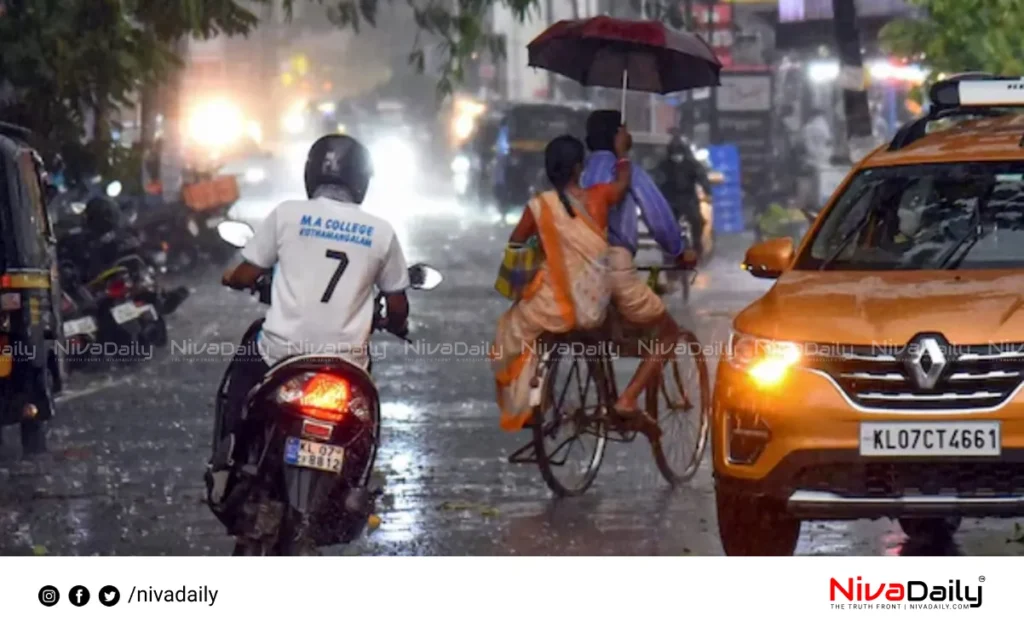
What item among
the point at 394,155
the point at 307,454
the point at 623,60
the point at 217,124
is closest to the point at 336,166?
the point at 307,454

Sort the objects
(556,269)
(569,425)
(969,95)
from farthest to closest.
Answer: (569,425), (556,269), (969,95)

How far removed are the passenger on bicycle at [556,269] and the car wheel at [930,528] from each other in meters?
1.67

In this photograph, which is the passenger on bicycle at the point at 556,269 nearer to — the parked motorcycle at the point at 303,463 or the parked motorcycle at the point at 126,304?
the parked motorcycle at the point at 303,463

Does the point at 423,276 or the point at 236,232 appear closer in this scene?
the point at 236,232

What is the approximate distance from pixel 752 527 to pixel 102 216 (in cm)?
1005

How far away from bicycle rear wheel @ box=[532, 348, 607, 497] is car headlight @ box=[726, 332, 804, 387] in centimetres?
215

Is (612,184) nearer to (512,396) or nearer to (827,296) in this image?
(512,396)

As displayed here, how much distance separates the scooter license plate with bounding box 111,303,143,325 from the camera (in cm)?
1726

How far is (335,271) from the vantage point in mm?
7648

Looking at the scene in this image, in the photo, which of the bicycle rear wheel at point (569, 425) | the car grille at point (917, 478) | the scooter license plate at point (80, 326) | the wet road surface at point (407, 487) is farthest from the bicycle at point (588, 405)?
the scooter license plate at point (80, 326)

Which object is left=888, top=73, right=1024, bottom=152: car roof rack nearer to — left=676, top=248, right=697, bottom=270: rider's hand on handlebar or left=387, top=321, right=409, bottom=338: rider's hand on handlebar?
left=676, top=248, right=697, bottom=270: rider's hand on handlebar

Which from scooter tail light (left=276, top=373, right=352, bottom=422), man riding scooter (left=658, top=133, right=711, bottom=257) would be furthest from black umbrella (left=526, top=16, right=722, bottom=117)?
man riding scooter (left=658, top=133, right=711, bottom=257)
